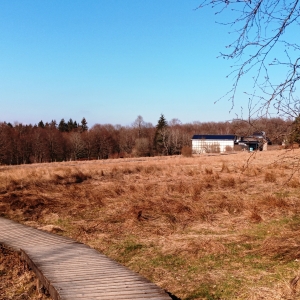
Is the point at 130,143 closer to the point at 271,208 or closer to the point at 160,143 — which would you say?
the point at 160,143

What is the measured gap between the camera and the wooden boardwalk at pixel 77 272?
3.76 metres

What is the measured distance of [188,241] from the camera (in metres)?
6.36

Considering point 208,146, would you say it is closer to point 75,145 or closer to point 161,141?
point 161,141

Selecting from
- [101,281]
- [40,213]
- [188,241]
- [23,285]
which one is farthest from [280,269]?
[40,213]

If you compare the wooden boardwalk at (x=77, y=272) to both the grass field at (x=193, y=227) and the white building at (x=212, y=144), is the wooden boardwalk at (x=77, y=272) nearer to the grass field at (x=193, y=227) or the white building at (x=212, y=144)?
the grass field at (x=193, y=227)

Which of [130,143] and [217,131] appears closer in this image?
[130,143]

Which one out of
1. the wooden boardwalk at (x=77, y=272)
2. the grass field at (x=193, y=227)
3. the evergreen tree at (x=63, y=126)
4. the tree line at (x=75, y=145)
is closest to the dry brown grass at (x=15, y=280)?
the wooden boardwalk at (x=77, y=272)

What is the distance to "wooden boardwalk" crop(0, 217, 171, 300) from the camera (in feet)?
12.3

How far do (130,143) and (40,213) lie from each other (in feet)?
241

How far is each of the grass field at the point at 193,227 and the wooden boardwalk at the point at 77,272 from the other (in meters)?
0.58

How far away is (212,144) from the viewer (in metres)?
64.9

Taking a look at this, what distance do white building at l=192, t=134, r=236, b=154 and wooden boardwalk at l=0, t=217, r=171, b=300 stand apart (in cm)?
5445

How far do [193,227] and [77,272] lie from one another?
11.4 feet

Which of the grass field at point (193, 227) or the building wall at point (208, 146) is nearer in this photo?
the grass field at point (193, 227)
